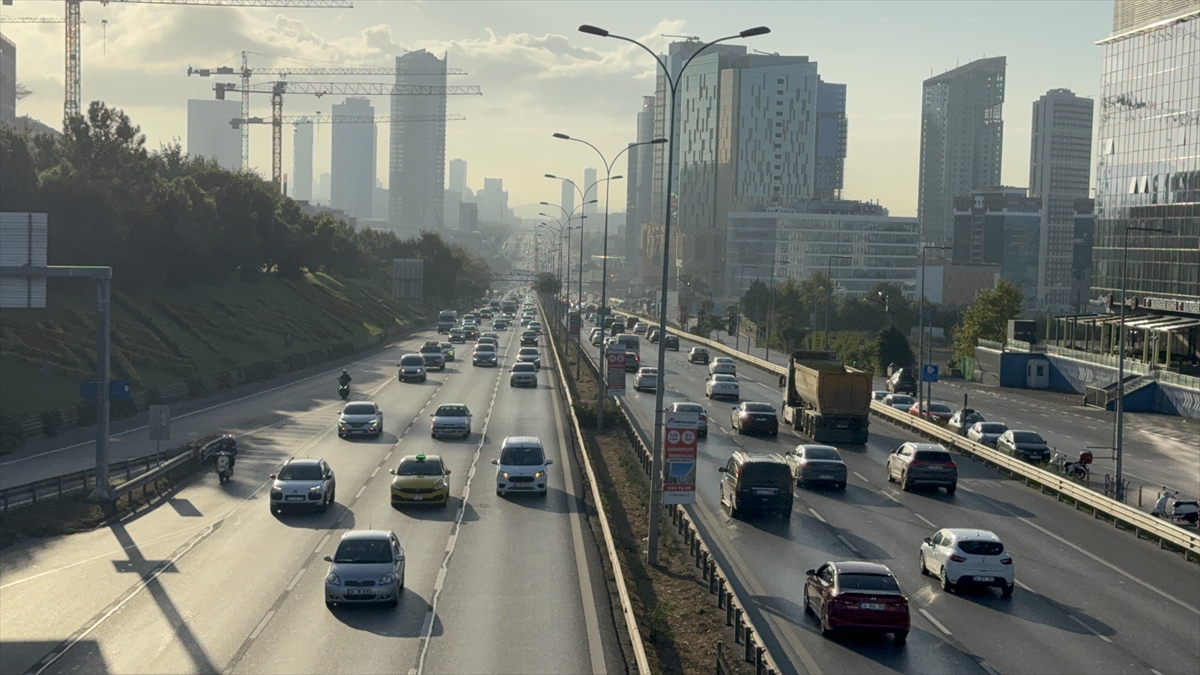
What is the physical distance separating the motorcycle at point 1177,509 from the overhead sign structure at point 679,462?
51.6ft

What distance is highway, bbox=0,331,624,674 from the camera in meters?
18.8

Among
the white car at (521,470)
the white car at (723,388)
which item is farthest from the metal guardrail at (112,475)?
the white car at (723,388)

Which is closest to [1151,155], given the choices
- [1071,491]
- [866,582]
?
[1071,491]

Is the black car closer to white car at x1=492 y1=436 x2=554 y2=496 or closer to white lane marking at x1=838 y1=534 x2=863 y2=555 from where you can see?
white car at x1=492 y1=436 x2=554 y2=496

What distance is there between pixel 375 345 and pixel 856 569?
84.1m

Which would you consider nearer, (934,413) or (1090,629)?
(1090,629)

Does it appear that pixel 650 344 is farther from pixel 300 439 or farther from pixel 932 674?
pixel 932 674

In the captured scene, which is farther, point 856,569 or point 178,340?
point 178,340

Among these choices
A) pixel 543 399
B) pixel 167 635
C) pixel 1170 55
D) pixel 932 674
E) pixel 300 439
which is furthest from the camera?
pixel 1170 55

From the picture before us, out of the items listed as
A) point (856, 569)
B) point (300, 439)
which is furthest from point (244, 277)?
point (856, 569)

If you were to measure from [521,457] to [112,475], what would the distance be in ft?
38.9

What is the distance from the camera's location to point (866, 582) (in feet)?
66.8

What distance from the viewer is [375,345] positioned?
101625mm

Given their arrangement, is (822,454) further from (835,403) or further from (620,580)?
(620,580)
